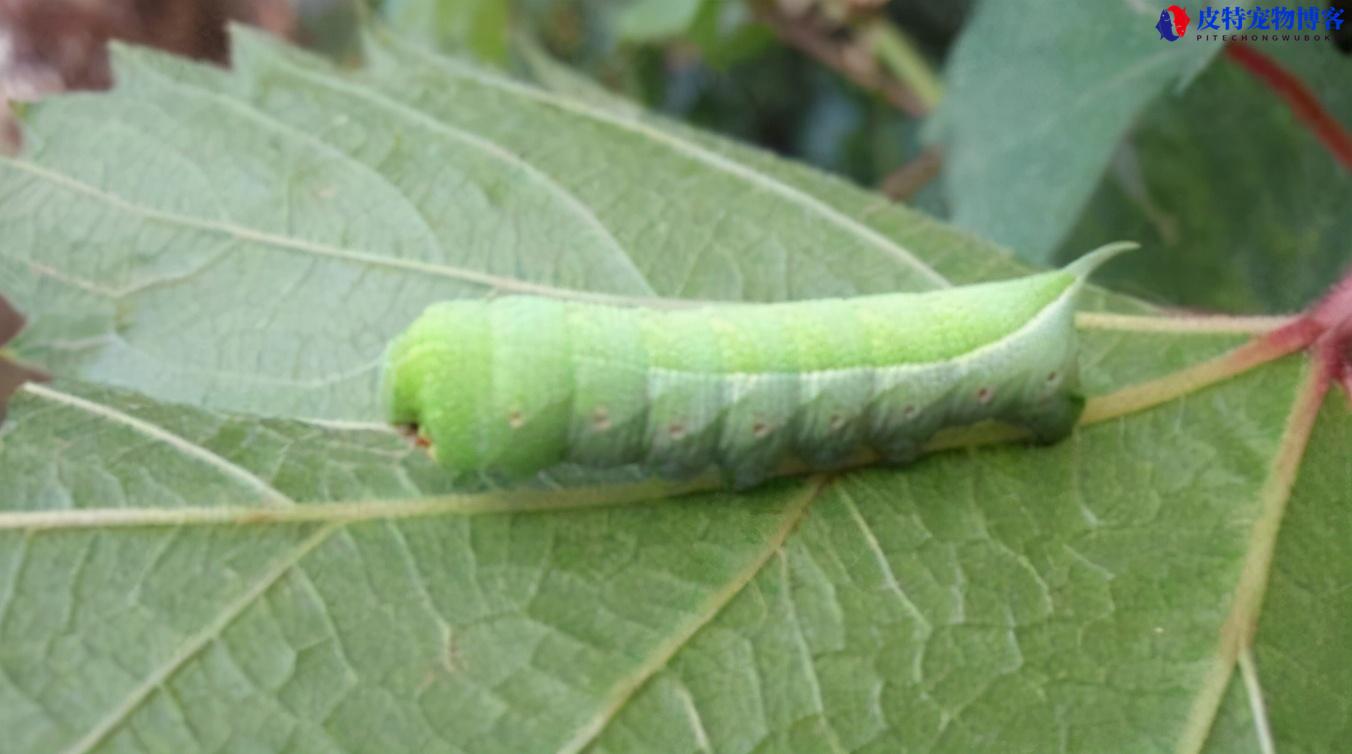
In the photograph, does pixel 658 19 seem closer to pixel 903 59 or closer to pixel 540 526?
pixel 903 59

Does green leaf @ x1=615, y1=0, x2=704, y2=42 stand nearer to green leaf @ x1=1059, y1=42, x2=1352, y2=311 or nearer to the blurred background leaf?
the blurred background leaf

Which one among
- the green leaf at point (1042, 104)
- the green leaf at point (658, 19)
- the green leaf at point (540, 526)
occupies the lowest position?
the green leaf at point (540, 526)

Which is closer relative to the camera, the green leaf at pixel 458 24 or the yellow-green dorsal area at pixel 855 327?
the yellow-green dorsal area at pixel 855 327

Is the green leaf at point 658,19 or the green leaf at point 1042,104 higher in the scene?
the green leaf at point 658,19

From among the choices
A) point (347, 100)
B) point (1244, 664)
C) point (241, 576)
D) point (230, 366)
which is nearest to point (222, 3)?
point (347, 100)

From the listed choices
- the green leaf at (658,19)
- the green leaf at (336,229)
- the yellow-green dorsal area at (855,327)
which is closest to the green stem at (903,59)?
the green leaf at (658,19)

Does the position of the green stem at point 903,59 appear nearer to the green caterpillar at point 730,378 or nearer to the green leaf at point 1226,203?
the green leaf at point 1226,203
